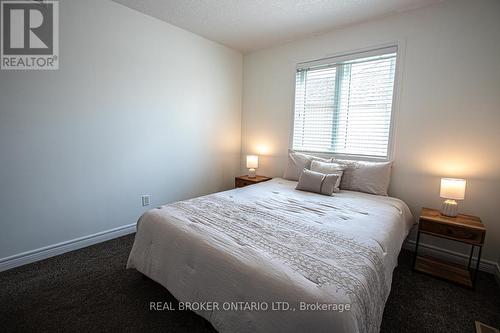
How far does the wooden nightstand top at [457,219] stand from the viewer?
195 cm

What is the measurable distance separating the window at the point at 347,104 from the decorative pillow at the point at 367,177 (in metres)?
0.21

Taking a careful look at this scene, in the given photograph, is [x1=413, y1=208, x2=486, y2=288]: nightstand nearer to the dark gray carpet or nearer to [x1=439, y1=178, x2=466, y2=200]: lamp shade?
the dark gray carpet

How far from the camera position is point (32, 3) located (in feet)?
6.55

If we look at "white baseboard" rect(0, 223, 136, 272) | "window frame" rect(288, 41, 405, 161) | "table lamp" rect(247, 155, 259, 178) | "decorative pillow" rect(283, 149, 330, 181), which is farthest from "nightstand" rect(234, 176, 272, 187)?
"white baseboard" rect(0, 223, 136, 272)

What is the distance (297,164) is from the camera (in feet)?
10.3

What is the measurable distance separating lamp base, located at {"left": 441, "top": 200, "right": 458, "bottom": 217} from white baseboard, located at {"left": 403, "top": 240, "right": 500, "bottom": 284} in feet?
1.67

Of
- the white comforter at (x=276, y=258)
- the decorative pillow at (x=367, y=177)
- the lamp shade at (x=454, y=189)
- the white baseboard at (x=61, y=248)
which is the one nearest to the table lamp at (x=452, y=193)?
the lamp shade at (x=454, y=189)

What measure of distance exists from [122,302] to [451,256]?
10.2 ft

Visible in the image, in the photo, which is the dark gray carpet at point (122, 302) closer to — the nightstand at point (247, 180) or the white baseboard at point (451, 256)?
the white baseboard at point (451, 256)

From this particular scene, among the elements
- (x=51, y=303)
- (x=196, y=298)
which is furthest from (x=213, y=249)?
(x=51, y=303)

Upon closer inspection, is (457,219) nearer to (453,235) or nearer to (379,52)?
(453,235)

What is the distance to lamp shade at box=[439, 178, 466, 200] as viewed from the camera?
205cm

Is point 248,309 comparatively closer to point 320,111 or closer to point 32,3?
point 320,111

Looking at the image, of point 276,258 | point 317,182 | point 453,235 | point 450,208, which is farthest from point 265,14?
point 453,235
